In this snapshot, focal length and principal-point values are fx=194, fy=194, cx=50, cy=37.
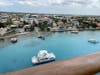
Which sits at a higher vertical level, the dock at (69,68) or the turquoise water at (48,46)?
the dock at (69,68)

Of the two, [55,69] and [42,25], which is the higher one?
[55,69]

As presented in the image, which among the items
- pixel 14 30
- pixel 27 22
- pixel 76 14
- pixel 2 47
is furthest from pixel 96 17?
pixel 2 47

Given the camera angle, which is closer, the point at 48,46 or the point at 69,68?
the point at 69,68

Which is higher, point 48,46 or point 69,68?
point 69,68

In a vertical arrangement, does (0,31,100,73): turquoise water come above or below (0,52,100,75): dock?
below

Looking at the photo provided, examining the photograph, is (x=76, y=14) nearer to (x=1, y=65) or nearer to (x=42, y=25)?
(x=42, y=25)
